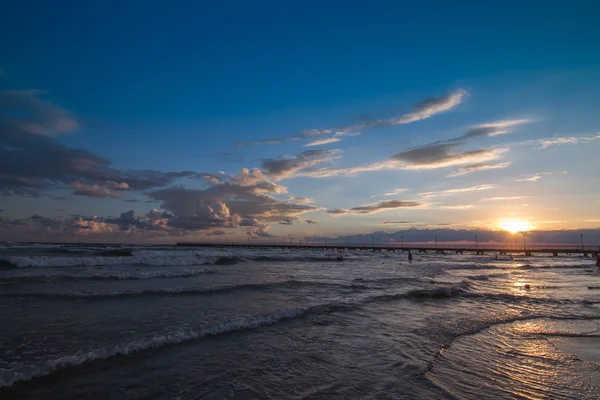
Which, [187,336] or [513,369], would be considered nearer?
[513,369]

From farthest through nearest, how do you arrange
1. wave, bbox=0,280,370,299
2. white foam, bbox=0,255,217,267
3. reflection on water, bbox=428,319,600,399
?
white foam, bbox=0,255,217,267 → wave, bbox=0,280,370,299 → reflection on water, bbox=428,319,600,399

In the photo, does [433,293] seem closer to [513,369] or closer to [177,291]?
[513,369]

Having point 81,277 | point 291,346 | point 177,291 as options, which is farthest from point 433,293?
point 81,277

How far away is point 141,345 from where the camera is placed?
8.02m

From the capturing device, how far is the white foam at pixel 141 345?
6.30 m

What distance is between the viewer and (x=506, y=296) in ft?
56.1

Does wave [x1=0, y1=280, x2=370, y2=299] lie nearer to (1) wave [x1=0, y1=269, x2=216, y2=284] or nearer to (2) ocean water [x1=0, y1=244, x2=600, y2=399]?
(2) ocean water [x1=0, y1=244, x2=600, y2=399]

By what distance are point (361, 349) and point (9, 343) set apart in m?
8.73

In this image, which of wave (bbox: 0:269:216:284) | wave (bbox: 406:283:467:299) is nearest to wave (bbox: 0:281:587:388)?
wave (bbox: 406:283:467:299)

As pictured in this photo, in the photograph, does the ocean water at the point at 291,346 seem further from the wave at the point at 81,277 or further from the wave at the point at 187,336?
the wave at the point at 81,277

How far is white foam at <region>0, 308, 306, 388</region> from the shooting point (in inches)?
248

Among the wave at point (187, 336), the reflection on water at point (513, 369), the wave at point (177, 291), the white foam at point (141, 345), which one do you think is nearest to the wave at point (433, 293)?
the wave at point (187, 336)

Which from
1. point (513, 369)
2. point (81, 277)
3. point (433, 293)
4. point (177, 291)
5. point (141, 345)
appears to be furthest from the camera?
point (81, 277)

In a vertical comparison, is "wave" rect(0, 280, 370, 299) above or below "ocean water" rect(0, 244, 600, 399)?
below
